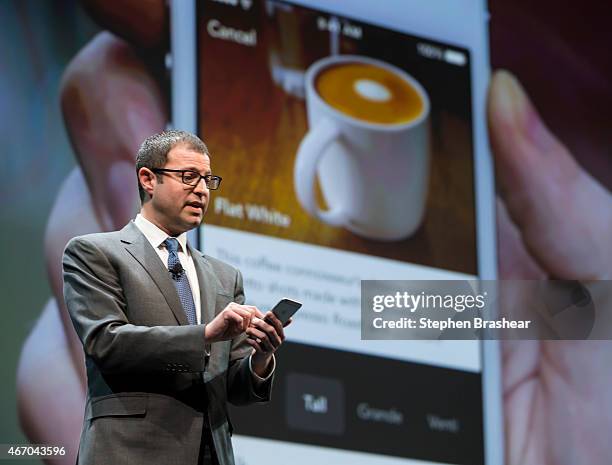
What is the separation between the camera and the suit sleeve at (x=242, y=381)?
200 centimetres

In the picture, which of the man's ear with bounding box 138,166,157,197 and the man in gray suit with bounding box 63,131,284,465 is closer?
the man in gray suit with bounding box 63,131,284,465

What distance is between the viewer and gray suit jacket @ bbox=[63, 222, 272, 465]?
73.7 inches

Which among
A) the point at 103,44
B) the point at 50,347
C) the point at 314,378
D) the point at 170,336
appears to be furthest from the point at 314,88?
the point at 170,336

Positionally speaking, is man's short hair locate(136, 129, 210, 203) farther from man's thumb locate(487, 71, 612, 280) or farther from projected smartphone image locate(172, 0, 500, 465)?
man's thumb locate(487, 71, 612, 280)

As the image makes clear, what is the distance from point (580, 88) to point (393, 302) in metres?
1.27

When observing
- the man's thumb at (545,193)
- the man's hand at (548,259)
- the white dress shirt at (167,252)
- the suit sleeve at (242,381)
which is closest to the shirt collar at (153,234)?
the white dress shirt at (167,252)

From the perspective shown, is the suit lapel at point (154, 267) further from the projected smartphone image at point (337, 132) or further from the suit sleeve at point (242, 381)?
the projected smartphone image at point (337, 132)

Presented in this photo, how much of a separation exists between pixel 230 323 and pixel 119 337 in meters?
0.19

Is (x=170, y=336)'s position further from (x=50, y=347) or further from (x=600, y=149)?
(x=600, y=149)

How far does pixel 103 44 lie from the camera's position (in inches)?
134

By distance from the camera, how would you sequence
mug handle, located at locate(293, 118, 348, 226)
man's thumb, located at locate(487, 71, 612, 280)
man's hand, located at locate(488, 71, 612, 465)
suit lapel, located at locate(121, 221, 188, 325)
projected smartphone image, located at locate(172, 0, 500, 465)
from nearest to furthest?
suit lapel, located at locate(121, 221, 188, 325) → projected smartphone image, located at locate(172, 0, 500, 465) → mug handle, located at locate(293, 118, 348, 226) → man's hand, located at locate(488, 71, 612, 465) → man's thumb, located at locate(487, 71, 612, 280)

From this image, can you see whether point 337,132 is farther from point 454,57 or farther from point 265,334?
point 265,334

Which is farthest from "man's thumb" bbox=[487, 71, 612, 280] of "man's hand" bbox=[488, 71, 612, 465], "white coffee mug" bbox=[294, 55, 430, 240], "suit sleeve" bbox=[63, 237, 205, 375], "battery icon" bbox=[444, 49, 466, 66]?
"suit sleeve" bbox=[63, 237, 205, 375]

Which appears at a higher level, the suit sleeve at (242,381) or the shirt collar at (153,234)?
the shirt collar at (153,234)
